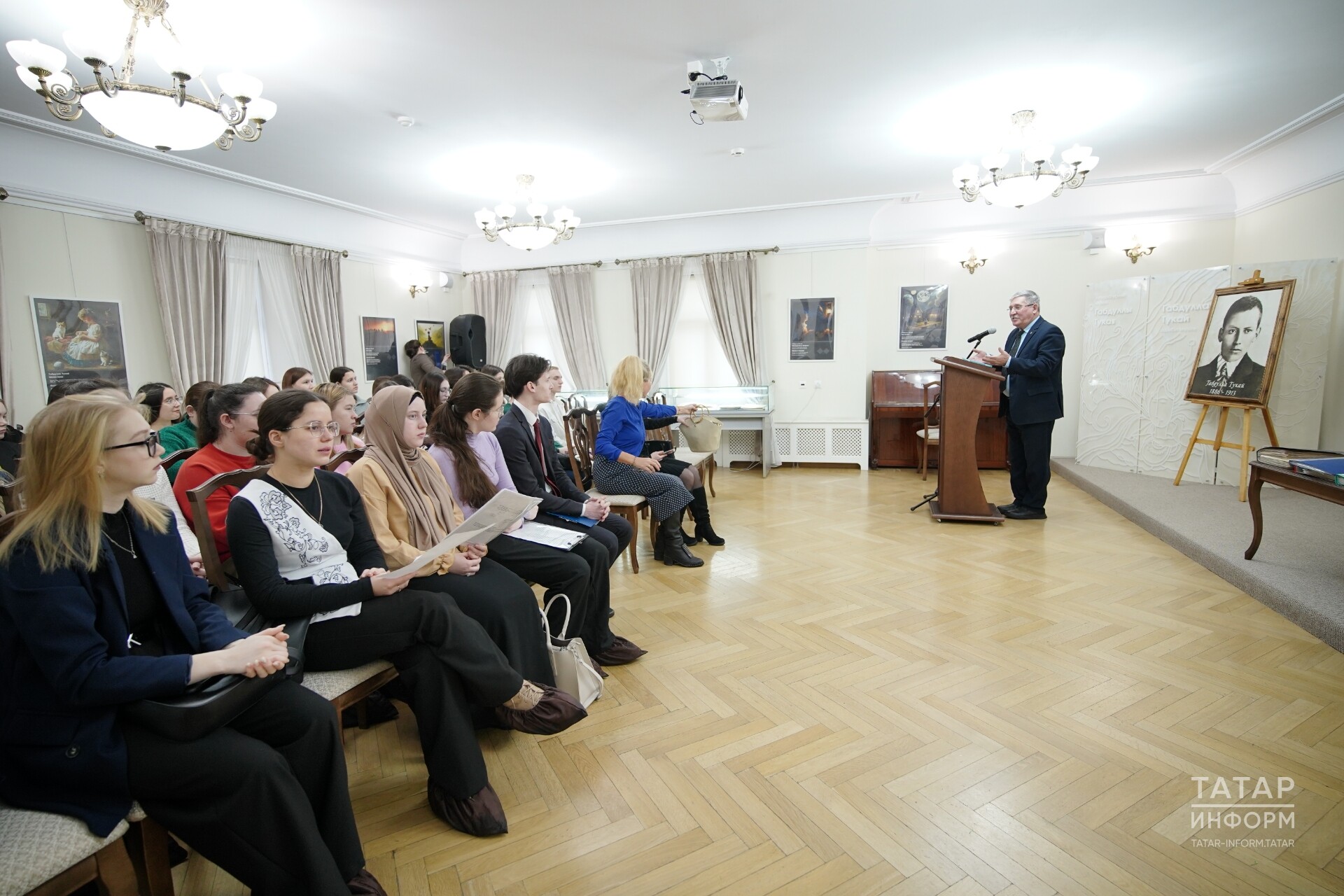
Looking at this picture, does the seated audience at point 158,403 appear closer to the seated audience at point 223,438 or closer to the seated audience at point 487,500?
the seated audience at point 223,438

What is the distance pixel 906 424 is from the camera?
7098mm

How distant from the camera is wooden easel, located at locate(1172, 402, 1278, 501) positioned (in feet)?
15.0

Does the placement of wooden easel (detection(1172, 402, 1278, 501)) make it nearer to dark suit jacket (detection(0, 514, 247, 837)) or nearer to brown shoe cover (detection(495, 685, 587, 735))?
brown shoe cover (detection(495, 685, 587, 735))

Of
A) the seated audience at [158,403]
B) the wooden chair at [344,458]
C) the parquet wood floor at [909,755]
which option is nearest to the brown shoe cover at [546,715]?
the parquet wood floor at [909,755]

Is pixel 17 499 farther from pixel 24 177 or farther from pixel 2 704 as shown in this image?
pixel 24 177

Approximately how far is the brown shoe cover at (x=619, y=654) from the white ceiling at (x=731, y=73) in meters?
3.01

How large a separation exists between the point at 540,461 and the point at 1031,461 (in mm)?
3894

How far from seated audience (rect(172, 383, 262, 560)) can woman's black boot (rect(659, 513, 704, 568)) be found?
2.24 metres

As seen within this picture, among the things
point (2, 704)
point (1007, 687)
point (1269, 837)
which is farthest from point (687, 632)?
point (2, 704)

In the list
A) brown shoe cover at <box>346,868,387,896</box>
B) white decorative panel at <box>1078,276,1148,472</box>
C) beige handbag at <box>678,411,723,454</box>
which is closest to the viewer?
brown shoe cover at <box>346,868,387,896</box>

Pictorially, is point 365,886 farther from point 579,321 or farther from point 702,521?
point 579,321

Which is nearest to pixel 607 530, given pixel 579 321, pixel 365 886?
pixel 365 886

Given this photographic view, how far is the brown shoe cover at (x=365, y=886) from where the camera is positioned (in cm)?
140

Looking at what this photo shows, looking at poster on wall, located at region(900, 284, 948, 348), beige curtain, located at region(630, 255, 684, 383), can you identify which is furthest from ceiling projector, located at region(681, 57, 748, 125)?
poster on wall, located at region(900, 284, 948, 348)
